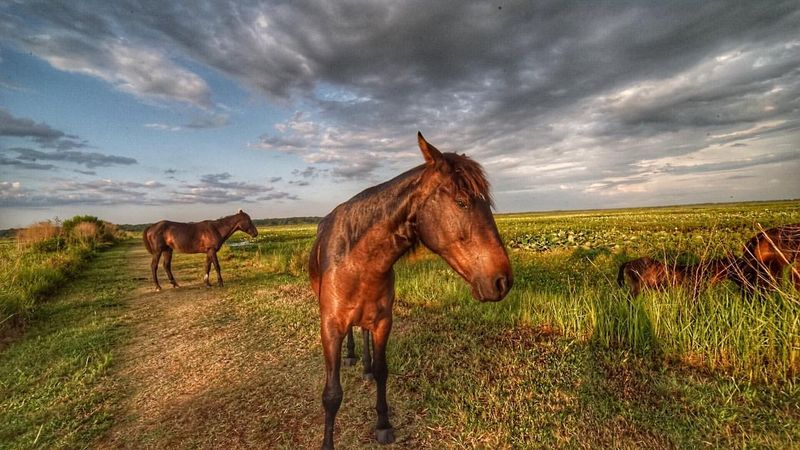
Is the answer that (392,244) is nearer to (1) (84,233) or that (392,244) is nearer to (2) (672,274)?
(2) (672,274)

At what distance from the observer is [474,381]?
385 cm

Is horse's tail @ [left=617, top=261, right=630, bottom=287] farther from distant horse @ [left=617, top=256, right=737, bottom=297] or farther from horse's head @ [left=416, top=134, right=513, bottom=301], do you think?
horse's head @ [left=416, top=134, right=513, bottom=301]

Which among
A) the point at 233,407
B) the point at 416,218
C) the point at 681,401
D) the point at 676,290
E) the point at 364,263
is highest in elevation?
the point at 416,218

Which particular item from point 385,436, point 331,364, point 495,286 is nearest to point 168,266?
point 331,364

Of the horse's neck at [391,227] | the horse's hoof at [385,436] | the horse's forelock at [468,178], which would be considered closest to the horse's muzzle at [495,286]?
the horse's forelock at [468,178]

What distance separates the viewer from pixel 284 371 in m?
4.68

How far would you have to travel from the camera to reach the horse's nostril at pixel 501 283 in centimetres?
212

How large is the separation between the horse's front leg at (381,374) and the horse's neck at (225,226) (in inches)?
476

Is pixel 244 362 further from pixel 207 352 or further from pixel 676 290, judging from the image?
pixel 676 290

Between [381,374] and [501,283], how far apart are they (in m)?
1.83

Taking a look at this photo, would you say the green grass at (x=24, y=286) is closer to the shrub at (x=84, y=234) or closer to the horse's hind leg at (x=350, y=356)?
the horse's hind leg at (x=350, y=356)

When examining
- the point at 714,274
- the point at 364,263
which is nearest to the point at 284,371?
the point at 364,263

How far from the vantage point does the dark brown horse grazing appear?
2215 millimetres

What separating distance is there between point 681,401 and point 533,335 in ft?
6.47
